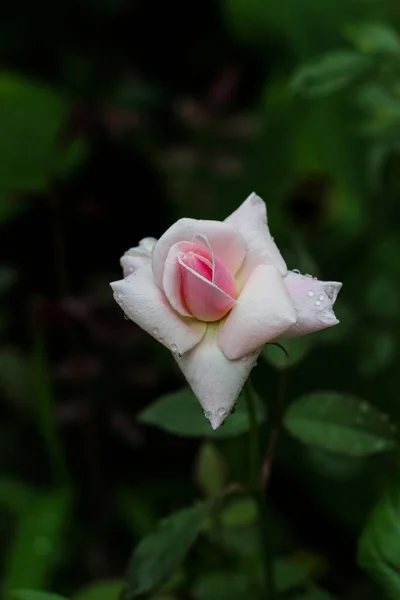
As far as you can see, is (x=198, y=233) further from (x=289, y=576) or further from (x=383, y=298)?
(x=383, y=298)

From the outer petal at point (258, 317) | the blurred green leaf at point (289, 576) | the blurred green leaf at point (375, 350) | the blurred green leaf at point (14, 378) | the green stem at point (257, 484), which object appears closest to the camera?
the outer petal at point (258, 317)

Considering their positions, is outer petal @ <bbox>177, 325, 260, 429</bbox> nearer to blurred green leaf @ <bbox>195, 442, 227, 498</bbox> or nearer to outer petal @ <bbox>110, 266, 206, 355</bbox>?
outer petal @ <bbox>110, 266, 206, 355</bbox>

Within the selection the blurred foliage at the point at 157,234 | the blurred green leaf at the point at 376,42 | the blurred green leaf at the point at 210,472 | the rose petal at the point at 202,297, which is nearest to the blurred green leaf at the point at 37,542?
the blurred foliage at the point at 157,234

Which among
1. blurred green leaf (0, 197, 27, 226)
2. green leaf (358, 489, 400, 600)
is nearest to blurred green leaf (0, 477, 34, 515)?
blurred green leaf (0, 197, 27, 226)

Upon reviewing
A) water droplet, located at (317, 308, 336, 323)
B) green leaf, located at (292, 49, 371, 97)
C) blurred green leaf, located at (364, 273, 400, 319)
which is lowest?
blurred green leaf, located at (364, 273, 400, 319)

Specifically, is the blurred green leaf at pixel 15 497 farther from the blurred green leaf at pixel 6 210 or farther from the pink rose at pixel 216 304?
the pink rose at pixel 216 304

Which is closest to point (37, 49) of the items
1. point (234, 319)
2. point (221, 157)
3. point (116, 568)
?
point (221, 157)
